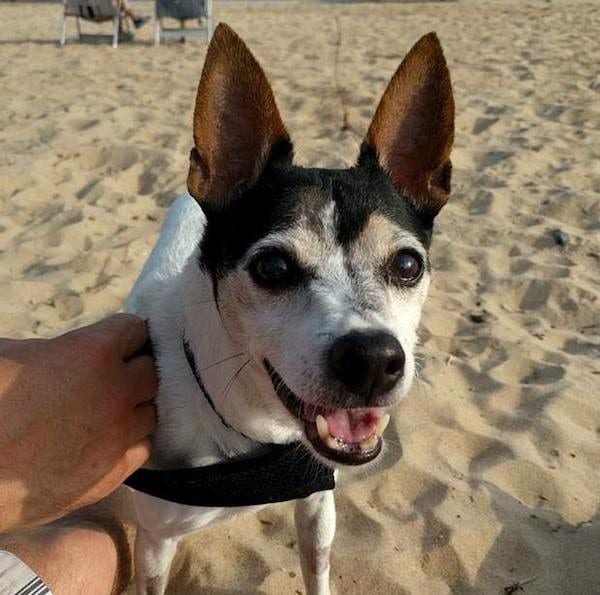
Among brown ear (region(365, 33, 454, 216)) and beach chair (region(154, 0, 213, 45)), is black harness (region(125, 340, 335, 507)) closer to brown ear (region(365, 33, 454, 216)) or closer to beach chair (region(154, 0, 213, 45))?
brown ear (region(365, 33, 454, 216))

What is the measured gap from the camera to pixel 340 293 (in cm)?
195

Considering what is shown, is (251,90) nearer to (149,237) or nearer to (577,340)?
(577,340)

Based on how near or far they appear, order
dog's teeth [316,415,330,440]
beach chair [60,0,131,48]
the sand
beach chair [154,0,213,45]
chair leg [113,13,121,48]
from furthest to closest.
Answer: beach chair [60,0,131,48]
chair leg [113,13,121,48]
beach chair [154,0,213,45]
the sand
dog's teeth [316,415,330,440]

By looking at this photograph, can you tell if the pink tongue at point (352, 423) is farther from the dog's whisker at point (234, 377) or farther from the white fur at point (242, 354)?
the dog's whisker at point (234, 377)

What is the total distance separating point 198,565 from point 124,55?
10.0 meters

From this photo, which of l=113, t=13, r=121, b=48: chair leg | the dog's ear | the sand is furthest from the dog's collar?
l=113, t=13, r=121, b=48: chair leg

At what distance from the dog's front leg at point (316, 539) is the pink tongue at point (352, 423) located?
0.49 meters

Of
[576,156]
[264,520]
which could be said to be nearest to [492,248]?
[576,156]

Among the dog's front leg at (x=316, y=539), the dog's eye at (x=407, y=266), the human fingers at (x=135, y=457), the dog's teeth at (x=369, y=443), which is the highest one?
the dog's eye at (x=407, y=266)

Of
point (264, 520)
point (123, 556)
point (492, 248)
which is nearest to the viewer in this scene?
point (123, 556)

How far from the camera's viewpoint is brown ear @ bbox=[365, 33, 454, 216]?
219cm

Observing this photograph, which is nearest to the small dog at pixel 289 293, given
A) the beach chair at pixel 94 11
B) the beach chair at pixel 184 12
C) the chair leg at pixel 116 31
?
the beach chair at pixel 184 12

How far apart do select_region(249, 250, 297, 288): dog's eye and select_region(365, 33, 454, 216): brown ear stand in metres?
0.60

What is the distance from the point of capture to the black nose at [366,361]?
5.64ft
